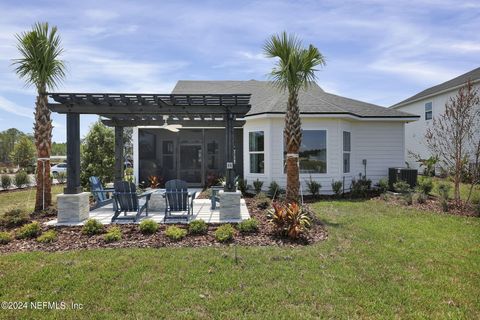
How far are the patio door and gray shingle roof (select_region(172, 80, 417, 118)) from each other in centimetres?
377

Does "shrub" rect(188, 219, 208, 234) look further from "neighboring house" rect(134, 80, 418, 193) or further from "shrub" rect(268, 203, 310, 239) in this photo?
"neighboring house" rect(134, 80, 418, 193)

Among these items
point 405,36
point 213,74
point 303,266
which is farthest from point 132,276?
point 213,74

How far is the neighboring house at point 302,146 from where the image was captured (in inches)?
484

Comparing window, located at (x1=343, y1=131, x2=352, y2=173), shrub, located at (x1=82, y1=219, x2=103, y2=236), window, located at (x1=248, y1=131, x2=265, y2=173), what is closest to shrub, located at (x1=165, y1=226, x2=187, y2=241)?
shrub, located at (x1=82, y1=219, x2=103, y2=236)

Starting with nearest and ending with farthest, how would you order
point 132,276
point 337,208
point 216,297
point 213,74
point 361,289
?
point 216,297
point 361,289
point 132,276
point 337,208
point 213,74

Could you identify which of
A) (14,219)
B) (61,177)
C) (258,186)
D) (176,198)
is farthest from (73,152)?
(61,177)

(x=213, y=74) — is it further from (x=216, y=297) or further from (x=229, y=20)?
(x=216, y=297)

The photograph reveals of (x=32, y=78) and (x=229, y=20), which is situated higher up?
(x=229, y=20)

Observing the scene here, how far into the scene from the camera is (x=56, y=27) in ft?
28.8

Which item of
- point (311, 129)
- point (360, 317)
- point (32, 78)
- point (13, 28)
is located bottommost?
point (360, 317)

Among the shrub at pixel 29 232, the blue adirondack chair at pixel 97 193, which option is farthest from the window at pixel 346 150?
the shrub at pixel 29 232

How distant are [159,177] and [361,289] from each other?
12347mm

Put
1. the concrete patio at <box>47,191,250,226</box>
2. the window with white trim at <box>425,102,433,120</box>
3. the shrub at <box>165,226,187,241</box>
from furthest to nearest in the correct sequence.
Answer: the window with white trim at <box>425,102,433,120</box> < the concrete patio at <box>47,191,250,226</box> < the shrub at <box>165,226,187,241</box>

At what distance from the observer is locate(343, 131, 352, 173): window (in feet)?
42.5
